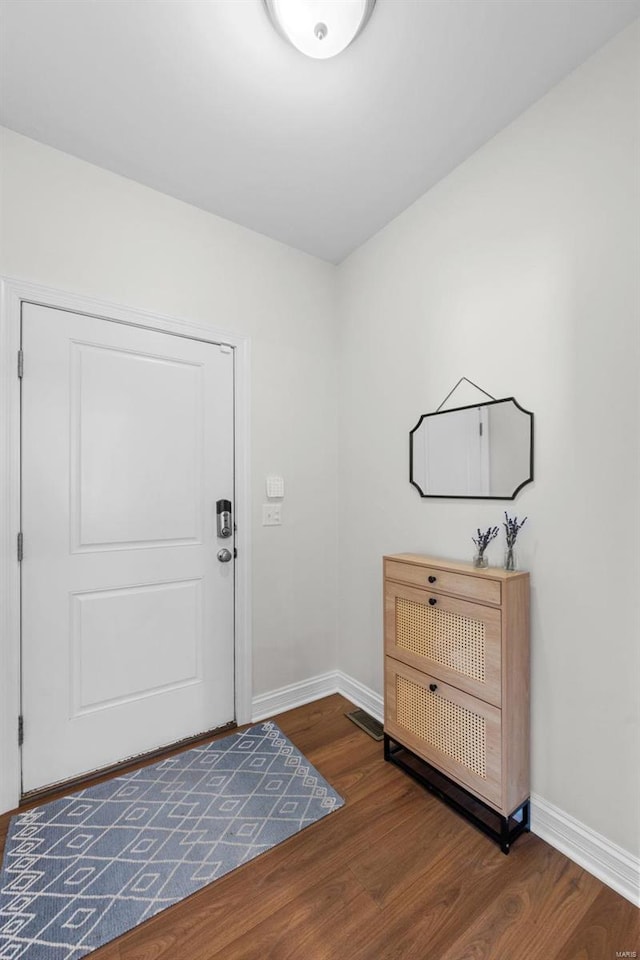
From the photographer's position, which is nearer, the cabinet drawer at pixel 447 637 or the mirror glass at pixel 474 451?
the cabinet drawer at pixel 447 637

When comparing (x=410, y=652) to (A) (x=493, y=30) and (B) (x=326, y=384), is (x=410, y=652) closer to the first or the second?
(B) (x=326, y=384)

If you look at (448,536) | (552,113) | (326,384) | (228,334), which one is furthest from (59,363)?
(552,113)

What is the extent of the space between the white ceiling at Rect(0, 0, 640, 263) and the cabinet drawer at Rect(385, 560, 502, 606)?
181cm

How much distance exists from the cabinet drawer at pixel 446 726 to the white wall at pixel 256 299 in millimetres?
718

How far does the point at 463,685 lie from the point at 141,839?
51.8 inches

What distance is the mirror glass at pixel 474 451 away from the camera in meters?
1.59

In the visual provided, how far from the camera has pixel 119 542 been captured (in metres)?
1.89

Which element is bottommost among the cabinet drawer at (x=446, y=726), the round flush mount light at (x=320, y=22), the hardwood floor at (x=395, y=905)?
the hardwood floor at (x=395, y=905)

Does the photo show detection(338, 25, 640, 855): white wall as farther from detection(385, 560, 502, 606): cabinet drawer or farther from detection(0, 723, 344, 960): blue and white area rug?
detection(0, 723, 344, 960): blue and white area rug

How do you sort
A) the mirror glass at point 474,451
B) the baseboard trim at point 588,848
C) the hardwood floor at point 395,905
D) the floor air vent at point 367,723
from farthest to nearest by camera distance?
1. the floor air vent at point 367,723
2. the mirror glass at point 474,451
3. the baseboard trim at point 588,848
4. the hardwood floor at point 395,905

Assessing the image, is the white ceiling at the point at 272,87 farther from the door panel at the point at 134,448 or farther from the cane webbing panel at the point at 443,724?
the cane webbing panel at the point at 443,724

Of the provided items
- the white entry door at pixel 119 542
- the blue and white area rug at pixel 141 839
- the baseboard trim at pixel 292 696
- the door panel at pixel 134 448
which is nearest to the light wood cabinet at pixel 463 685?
the blue and white area rug at pixel 141 839

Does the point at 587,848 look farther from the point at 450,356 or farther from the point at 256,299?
the point at 256,299

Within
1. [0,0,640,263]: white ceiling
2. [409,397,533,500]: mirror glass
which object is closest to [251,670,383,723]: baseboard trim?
[409,397,533,500]: mirror glass
